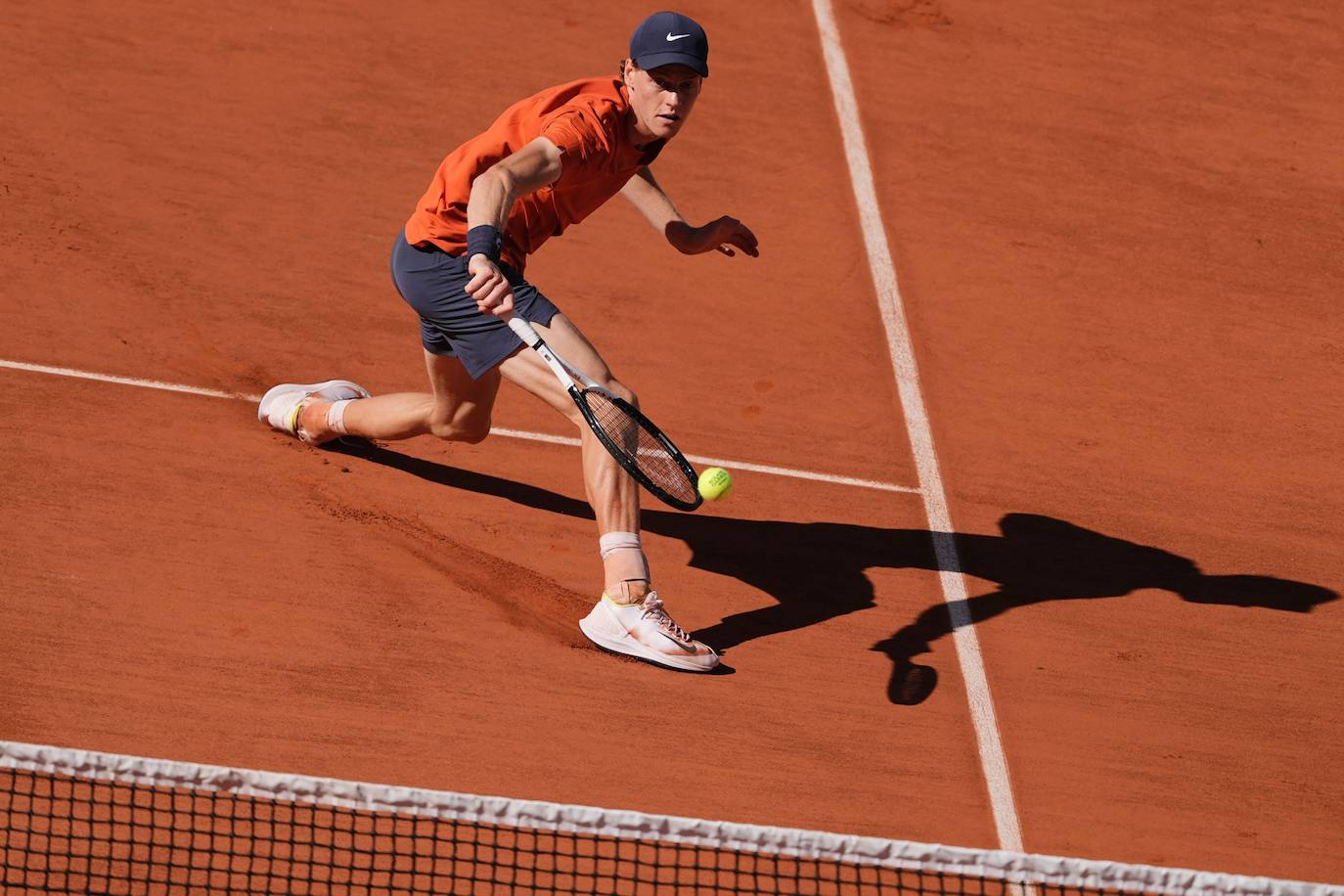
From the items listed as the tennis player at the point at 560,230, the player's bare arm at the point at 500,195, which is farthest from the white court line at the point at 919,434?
the player's bare arm at the point at 500,195

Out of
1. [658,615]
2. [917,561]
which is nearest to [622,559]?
[658,615]

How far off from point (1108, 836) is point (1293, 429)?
3529 millimetres

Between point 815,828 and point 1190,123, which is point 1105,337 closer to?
point 1190,123

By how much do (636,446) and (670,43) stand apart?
1568 millimetres

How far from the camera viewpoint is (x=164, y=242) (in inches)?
337

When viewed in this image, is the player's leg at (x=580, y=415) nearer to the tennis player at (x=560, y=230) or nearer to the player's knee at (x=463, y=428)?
the tennis player at (x=560, y=230)

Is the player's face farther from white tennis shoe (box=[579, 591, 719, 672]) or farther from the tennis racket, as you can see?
white tennis shoe (box=[579, 591, 719, 672])

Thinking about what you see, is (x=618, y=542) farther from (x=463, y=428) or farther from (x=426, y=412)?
(x=426, y=412)

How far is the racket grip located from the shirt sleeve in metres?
0.66

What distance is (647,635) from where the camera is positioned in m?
6.17

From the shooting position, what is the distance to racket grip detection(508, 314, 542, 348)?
5.93 meters

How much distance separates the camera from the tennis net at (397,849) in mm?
4492

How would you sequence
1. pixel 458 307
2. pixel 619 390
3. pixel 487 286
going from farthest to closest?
pixel 458 307
pixel 619 390
pixel 487 286

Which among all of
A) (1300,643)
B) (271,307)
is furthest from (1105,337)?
(271,307)
